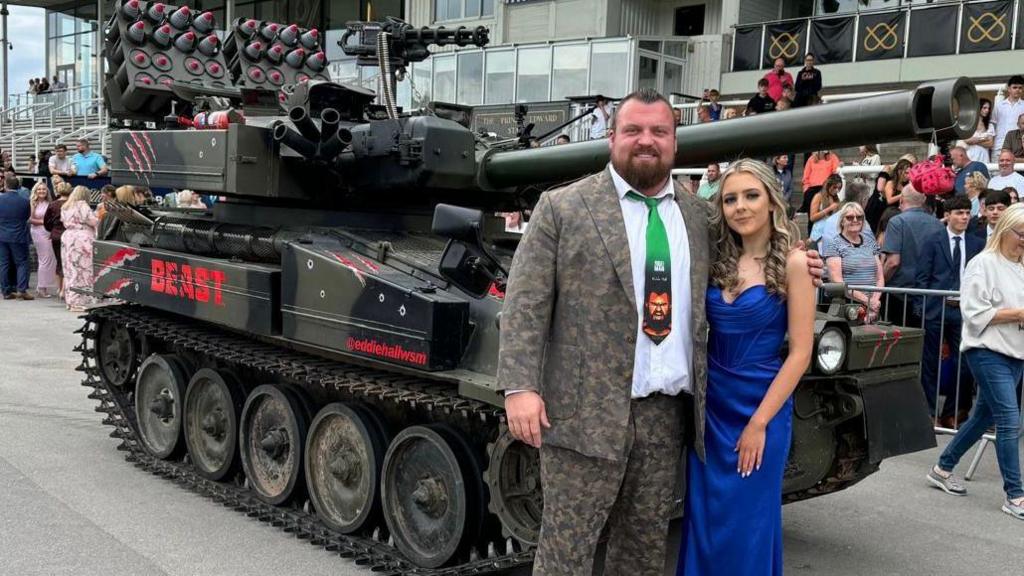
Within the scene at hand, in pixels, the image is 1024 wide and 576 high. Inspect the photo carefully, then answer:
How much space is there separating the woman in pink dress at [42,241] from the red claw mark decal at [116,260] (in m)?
10.9

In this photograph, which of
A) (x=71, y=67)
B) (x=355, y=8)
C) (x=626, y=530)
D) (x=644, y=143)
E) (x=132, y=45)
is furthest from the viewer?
(x=71, y=67)

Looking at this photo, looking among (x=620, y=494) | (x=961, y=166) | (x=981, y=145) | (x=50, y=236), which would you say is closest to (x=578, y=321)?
(x=620, y=494)

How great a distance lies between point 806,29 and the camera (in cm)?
2303

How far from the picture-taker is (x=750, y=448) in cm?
376

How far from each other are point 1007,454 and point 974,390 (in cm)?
288

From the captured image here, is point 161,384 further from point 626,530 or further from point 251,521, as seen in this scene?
point 626,530

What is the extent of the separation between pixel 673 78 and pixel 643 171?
22.1 metres

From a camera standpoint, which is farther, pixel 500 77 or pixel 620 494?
pixel 500 77

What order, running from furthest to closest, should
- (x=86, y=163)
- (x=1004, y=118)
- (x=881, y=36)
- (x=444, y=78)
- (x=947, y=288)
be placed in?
(x=444, y=78)
(x=881, y=36)
(x=86, y=163)
(x=1004, y=118)
(x=947, y=288)

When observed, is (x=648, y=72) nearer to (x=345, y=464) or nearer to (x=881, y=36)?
(x=881, y=36)

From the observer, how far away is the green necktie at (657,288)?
3.62 metres

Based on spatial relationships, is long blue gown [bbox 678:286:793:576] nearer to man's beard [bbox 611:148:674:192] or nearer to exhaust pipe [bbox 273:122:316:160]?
man's beard [bbox 611:148:674:192]

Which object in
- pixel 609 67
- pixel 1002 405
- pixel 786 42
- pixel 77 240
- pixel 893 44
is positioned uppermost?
pixel 786 42

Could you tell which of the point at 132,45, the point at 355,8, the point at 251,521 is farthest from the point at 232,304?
the point at 355,8
